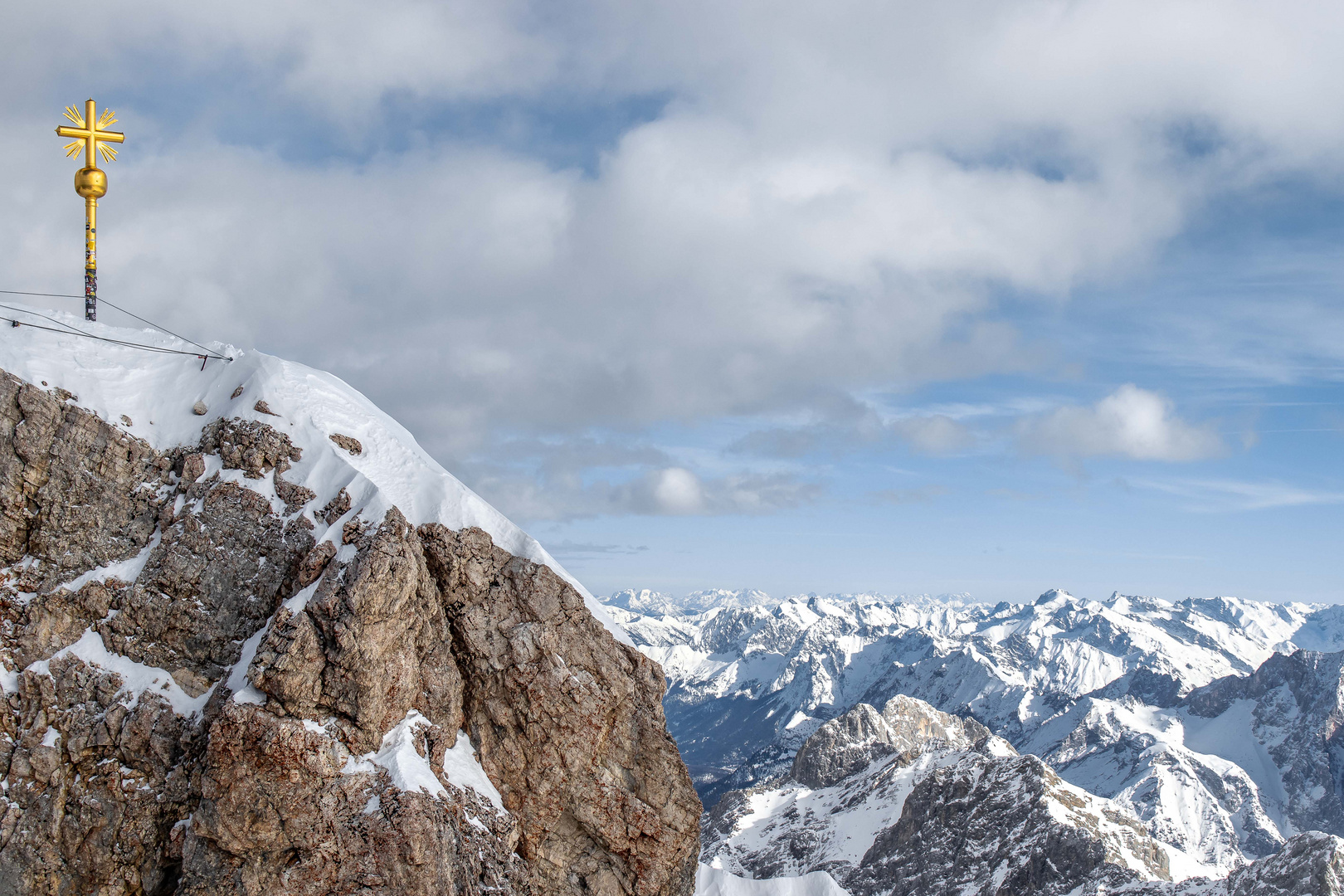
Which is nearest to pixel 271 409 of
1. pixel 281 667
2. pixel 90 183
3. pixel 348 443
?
pixel 348 443

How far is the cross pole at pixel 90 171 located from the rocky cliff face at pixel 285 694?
31.5 ft

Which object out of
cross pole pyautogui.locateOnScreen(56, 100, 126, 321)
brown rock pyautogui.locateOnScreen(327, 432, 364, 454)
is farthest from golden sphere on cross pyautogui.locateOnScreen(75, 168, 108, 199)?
brown rock pyautogui.locateOnScreen(327, 432, 364, 454)

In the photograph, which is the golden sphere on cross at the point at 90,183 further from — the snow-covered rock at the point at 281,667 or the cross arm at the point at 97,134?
the snow-covered rock at the point at 281,667

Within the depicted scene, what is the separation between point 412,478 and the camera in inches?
1537

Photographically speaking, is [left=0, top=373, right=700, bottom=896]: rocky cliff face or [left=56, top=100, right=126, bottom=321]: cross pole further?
[left=56, top=100, right=126, bottom=321]: cross pole

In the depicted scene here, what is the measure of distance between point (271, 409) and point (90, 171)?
633 inches

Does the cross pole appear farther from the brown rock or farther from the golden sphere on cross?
the brown rock

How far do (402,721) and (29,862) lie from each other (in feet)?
42.4

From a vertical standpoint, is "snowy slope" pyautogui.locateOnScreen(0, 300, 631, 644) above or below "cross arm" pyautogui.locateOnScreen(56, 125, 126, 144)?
below

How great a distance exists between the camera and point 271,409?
126 feet

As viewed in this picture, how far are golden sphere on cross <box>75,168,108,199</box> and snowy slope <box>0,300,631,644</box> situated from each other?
6.30 meters

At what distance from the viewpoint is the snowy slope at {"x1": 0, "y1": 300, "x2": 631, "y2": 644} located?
37.1 m

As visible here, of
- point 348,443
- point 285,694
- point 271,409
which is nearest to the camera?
point 285,694

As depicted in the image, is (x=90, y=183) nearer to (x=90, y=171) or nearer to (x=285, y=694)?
(x=90, y=171)
